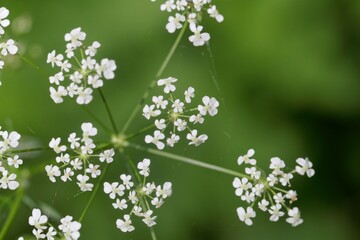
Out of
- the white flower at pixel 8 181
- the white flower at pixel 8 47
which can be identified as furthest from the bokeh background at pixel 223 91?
the white flower at pixel 8 47

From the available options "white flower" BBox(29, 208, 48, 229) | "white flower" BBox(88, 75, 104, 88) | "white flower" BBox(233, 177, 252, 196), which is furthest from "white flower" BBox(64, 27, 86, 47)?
"white flower" BBox(233, 177, 252, 196)

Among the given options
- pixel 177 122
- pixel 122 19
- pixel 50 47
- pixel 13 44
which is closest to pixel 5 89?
pixel 50 47

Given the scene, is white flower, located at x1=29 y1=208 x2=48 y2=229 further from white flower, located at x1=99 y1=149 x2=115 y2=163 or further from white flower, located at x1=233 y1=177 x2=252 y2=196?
white flower, located at x1=233 y1=177 x2=252 y2=196

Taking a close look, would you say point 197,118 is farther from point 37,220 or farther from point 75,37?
point 37,220

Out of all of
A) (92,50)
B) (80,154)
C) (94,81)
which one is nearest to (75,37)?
(92,50)

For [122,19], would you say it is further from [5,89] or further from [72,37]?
[72,37]

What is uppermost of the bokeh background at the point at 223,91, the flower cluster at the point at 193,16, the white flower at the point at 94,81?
the bokeh background at the point at 223,91

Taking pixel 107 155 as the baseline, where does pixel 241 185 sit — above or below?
below

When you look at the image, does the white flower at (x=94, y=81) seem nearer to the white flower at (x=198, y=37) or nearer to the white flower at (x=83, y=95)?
the white flower at (x=83, y=95)
